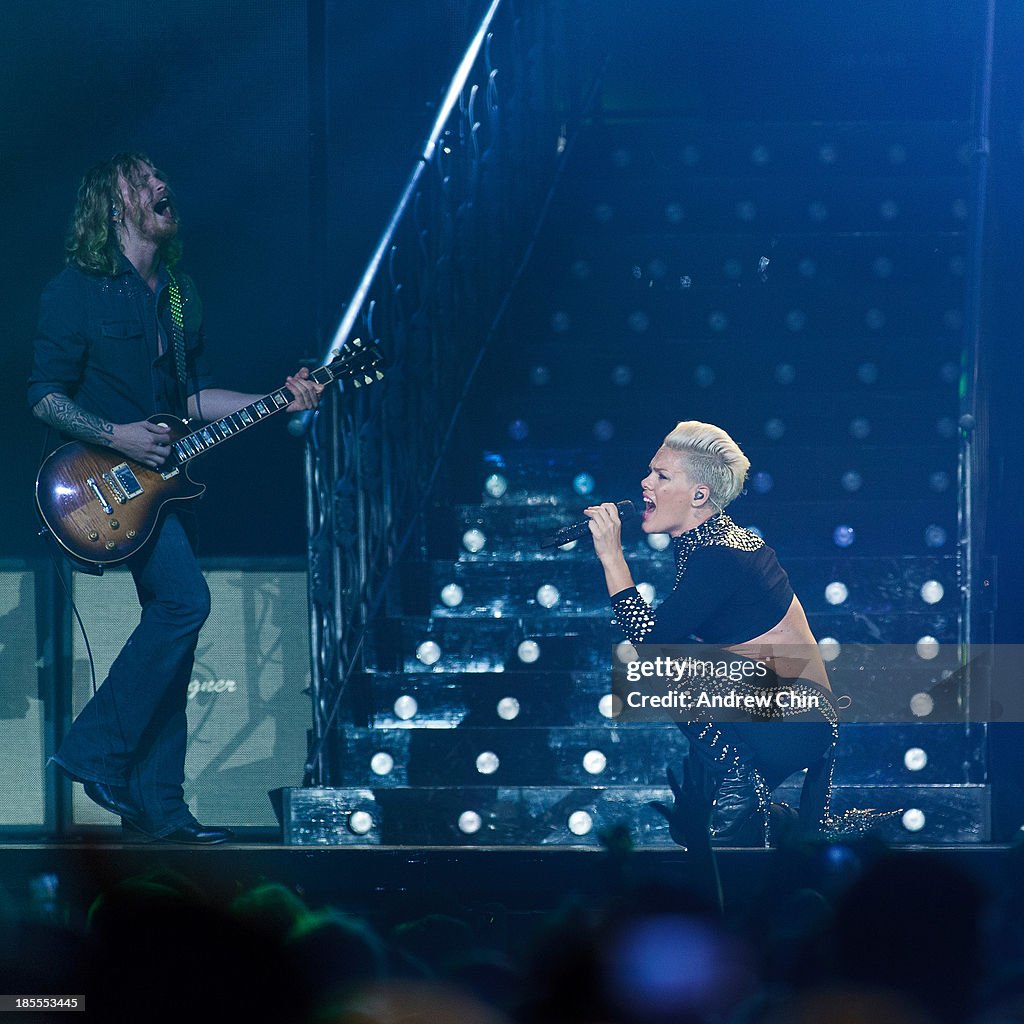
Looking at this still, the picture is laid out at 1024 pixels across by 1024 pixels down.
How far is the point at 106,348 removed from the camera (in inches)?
182

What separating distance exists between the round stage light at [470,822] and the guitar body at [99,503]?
1306mm

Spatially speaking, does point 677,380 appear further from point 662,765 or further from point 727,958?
point 727,958

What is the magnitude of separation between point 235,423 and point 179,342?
34 centimetres

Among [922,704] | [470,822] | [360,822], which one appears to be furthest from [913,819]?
[360,822]

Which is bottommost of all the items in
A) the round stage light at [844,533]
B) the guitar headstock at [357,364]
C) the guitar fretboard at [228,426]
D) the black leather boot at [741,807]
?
the black leather boot at [741,807]

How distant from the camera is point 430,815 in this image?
14.4 ft

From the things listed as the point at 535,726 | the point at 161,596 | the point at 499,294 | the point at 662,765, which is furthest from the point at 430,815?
the point at 499,294

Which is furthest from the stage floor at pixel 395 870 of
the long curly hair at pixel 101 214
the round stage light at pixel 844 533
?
the long curly hair at pixel 101 214

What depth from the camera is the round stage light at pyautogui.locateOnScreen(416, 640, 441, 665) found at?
4688 millimetres

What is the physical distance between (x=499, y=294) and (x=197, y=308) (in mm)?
1362

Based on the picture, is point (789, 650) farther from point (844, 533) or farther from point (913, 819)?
point (844, 533)

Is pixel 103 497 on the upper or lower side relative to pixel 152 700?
upper

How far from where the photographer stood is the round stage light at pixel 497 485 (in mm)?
5066

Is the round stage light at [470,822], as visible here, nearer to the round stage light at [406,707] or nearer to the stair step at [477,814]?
the stair step at [477,814]
